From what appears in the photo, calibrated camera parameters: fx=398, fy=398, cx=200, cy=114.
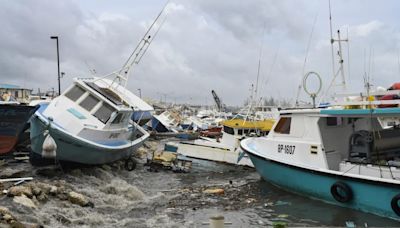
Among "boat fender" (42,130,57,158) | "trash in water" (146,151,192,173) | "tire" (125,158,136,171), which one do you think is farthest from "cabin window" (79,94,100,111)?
"trash in water" (146,151,192,173)

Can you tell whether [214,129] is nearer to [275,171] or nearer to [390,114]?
[275,171]

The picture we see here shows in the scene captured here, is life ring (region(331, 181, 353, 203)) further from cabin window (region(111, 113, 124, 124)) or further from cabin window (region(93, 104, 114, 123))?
cabin window (region(93, 104, 114, 123))

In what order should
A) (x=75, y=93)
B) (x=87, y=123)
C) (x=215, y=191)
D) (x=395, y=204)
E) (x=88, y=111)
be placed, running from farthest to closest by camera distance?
(x=75, y=93)
(x=88, y=111)
(x=87, y=123)
(x=215, y=191)
(x=395, y=204)

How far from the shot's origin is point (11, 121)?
14961mm

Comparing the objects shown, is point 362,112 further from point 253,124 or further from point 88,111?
point 253,124

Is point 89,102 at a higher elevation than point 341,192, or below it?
higher

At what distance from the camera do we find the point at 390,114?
1027cm

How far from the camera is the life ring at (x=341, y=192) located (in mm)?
10719

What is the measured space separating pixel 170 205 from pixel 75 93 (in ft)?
24.4

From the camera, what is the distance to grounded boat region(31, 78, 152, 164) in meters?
14.0

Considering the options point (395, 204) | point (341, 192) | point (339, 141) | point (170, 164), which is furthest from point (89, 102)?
point (395, 204)

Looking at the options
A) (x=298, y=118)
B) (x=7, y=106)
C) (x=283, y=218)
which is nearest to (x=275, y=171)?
(x=298, y=118)

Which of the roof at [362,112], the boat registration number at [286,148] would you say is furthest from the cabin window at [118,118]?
the roof at [362,112]

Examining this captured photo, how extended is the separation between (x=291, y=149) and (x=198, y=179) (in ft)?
18.5
